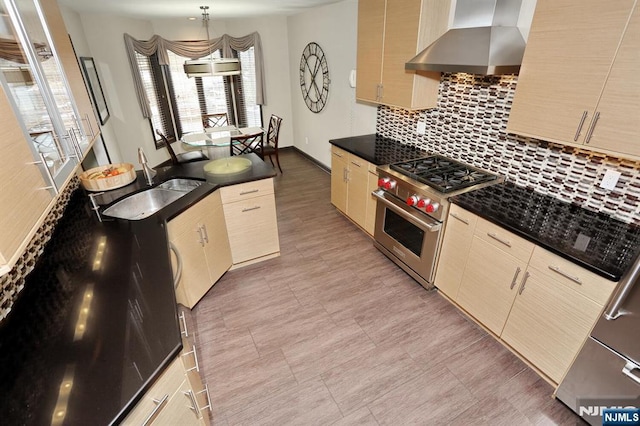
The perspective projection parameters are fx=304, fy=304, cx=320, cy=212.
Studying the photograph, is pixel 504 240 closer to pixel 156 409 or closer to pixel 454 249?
pixel 454 249

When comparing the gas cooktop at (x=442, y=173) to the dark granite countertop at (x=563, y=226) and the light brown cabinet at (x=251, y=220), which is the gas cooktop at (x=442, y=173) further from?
the light brown cabinet at (x=251, y=220)

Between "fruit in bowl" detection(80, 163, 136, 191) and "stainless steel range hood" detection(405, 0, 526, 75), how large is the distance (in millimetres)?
2435

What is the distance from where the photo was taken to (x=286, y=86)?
6.15m

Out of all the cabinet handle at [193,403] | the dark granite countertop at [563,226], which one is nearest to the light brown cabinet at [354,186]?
the dark granite countertop at [563,226]

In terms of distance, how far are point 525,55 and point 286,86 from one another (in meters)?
5.02

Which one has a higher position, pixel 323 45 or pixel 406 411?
pixel 323 45

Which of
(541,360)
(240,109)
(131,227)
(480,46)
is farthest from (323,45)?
(541,360)

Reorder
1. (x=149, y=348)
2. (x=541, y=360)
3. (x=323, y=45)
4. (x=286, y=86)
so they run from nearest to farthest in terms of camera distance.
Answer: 1. (x=149, y=348)
2. (x=541, y=360)
3. (x=323, y=45)
4. (x=286, y=86)

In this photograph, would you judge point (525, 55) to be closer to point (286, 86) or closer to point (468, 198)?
point (468, 198)

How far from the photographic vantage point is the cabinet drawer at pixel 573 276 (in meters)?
1.52

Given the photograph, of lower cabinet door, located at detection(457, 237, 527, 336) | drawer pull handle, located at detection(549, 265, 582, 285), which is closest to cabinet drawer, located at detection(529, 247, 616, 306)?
drawer pull handle, located at detection(549, 265, 582, 285)

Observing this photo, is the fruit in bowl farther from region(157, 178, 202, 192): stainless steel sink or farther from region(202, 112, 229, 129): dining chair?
region(202, 112, 229, 129): dining chair

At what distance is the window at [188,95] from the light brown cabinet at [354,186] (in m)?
3.35

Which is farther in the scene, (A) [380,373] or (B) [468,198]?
(B) [468,198]
